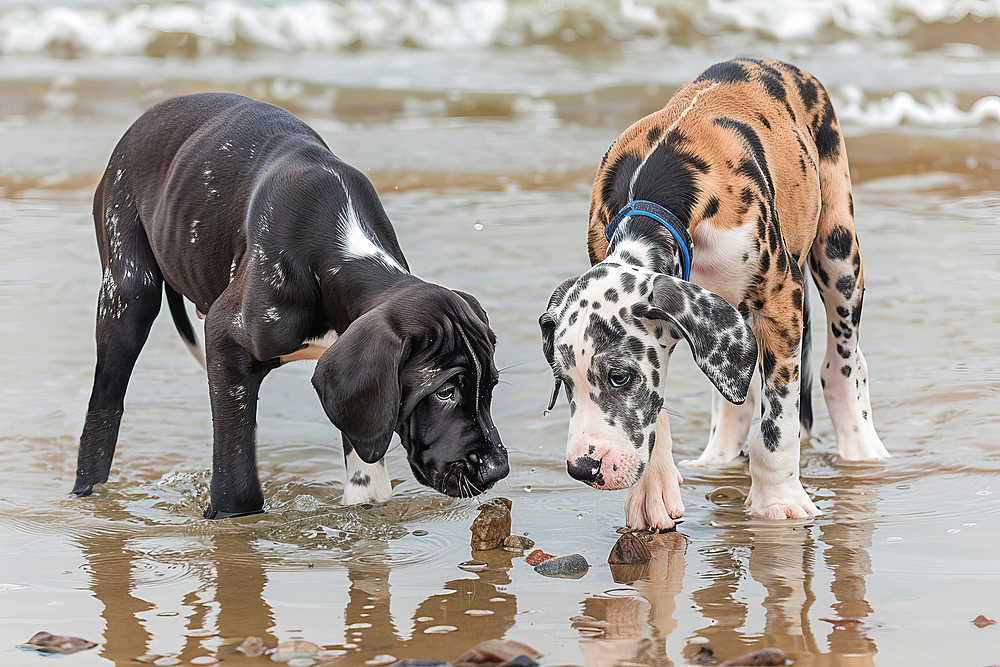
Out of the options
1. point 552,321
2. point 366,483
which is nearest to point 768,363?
point 552,321

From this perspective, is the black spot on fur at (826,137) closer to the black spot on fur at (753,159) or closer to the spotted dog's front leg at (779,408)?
the black spot on fur at (753,159)

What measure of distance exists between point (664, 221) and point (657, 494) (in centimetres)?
105

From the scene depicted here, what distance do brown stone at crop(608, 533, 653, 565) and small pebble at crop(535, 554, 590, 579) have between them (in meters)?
0.13

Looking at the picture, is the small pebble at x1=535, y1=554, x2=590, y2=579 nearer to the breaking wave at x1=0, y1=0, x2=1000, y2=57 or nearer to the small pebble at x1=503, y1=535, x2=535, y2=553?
the small pebble at x1=503, y1=535, x2=535, y2=553

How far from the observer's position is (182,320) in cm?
593

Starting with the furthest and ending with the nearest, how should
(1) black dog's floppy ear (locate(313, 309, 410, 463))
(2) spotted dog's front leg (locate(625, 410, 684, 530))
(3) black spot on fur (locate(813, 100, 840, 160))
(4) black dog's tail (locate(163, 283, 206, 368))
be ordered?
(4) black dog's tail (locate(163, 283, 206, 368)) → (3) black spot on fur (locate(813, 100, 840, 160)) → (2) spotted dog's front leg (locate(625, 410, 684, 530)) → (1) black dog's floppy ear (locate(313, 309, 410, 463))

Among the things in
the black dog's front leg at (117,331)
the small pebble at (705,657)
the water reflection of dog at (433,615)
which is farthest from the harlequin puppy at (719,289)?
the black dog's front leg at (117,331)

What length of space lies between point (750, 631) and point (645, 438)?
968 millimetres

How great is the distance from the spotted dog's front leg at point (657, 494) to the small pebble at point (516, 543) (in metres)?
0.44

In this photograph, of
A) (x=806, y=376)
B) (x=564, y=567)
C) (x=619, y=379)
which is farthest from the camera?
(x=806, y=376)

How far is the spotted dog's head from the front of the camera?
162 inches

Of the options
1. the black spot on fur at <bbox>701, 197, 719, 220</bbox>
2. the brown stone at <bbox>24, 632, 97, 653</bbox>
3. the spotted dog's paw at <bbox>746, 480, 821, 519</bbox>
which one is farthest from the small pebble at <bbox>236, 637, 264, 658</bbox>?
the black spot on fur at <bbox>701, 197, 719, 220</bbox>

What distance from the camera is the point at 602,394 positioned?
418cm

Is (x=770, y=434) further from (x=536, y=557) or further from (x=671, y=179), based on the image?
(x=536, y=557)
